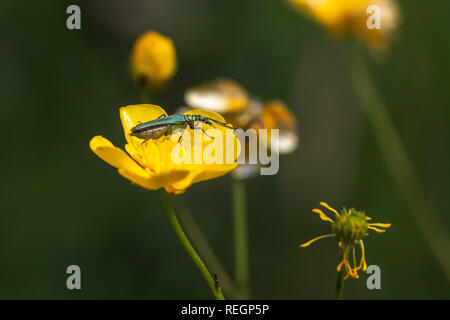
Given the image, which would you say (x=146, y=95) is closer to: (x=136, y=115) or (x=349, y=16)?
(x=136, y=115)

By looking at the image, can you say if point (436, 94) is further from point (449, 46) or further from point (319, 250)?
point (319, 250)

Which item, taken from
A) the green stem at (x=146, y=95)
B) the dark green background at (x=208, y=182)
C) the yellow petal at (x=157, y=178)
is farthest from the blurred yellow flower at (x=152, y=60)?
the dark green background at (x=208, y=182)

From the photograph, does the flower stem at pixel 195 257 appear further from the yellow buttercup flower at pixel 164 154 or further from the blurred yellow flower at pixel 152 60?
the blurred yellow flower at pixel 152 60

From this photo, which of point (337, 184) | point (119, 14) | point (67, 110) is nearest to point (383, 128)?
point (337, 184)

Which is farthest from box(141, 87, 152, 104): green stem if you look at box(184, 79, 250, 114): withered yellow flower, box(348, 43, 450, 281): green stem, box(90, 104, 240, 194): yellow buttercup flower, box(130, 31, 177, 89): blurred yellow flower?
box(348, 43, 450, 281): green stem

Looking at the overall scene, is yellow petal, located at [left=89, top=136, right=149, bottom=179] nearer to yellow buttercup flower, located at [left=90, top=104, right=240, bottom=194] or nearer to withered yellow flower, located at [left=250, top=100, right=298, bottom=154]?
yellow buttercup flower, located at [left=90, top=104, right=240, bottom=194]
